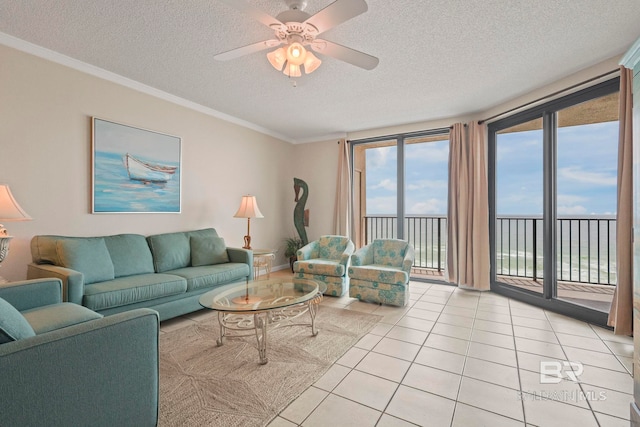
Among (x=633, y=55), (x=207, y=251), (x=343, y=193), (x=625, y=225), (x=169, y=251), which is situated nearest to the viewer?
(x=633, y=55)

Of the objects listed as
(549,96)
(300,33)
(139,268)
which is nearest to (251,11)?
(300,33)

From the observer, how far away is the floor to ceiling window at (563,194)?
3.30 meters

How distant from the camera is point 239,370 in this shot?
6.72ft

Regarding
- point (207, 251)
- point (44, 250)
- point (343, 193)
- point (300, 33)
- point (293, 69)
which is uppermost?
point (300, 33)

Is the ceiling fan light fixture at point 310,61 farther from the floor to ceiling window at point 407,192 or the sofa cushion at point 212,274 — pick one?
the floor to ceiling window at point 407,192

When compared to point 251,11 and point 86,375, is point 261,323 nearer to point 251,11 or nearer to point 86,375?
point 86,375

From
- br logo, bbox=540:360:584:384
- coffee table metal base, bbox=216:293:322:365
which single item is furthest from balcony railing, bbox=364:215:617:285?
coffee table metal base, bbox=216:293:322:365

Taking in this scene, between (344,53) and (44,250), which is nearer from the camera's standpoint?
(344,53)

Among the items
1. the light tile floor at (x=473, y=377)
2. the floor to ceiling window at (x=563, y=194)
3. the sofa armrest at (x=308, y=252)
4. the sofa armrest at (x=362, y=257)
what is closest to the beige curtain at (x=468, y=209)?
the floor to ceiling window at (x=563, y=194)

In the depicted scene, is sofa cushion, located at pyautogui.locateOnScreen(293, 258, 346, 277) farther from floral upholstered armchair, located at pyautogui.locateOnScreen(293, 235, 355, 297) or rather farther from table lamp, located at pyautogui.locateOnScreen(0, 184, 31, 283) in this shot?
table lamp, located at pyautogui.locateOnScreen(0, 184, 31, 283)

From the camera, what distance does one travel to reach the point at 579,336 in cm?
262

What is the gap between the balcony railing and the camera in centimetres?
392

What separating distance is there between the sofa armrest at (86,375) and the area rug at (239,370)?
1.21 ft

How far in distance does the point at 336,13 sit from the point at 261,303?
2013mm
